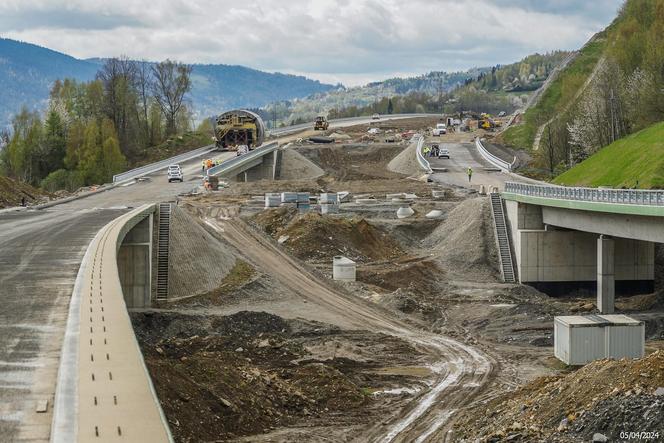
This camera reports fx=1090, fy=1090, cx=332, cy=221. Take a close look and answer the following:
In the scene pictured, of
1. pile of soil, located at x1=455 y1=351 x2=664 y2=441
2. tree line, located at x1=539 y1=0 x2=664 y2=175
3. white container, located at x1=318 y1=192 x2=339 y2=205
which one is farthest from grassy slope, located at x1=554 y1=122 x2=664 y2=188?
pile of soil, located at x1=455 y1=351 x2=664 y2=441

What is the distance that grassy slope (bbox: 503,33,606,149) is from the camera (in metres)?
140

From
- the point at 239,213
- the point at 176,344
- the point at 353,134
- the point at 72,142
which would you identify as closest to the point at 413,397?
the point at 176,344

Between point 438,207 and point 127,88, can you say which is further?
point 127,88

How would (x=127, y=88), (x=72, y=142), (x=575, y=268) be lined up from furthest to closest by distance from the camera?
(x=127, y=88)
(x=72, y=142)
(x=575, y=268)

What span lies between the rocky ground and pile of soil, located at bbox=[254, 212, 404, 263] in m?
0.14

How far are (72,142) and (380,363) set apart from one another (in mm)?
97622

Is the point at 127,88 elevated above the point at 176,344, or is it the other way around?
the point at 127,88

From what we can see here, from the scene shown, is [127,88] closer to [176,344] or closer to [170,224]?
[170,224]

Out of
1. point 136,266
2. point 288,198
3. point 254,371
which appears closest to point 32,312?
point 254,371

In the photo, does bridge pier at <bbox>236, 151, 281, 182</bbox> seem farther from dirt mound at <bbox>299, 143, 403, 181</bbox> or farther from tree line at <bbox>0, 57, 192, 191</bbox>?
tree line at <bbox>0, 57, 192, 191</bbox>

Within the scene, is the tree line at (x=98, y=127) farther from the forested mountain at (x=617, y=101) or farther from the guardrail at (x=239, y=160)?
the forested mountain at (x=617, y=101)

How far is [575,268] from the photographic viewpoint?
61844 millimetres

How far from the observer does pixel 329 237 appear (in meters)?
69.4

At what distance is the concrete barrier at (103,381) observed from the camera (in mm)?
15141
